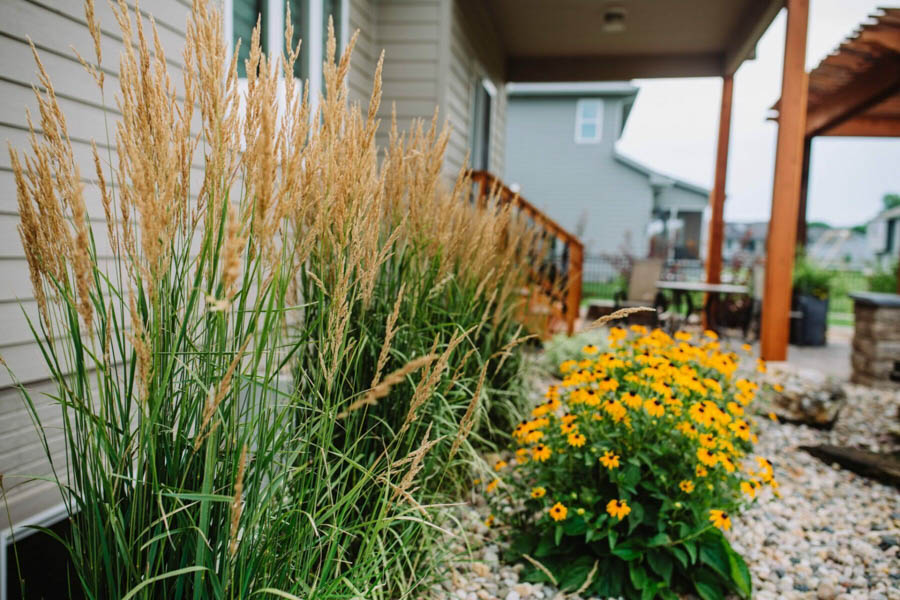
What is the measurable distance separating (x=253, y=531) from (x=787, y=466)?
3039 mm

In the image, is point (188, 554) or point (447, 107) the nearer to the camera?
point (188, 554)

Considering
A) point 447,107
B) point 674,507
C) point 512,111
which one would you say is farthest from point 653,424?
point 512,111

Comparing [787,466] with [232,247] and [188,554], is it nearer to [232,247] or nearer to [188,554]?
[188,554]

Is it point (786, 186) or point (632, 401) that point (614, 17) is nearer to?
point (786, 186)

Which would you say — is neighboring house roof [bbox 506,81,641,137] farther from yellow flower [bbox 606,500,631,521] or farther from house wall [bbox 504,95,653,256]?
yellow flower [bbox 606,500,631,521]

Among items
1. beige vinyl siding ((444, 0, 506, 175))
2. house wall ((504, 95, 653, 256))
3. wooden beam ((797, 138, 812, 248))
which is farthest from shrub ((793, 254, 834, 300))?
house wall ((504, 95, 653, 256))

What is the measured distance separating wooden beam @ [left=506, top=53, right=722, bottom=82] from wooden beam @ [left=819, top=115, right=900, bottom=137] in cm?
259

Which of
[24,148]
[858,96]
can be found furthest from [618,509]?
[858,96]

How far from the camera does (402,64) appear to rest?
522 cm

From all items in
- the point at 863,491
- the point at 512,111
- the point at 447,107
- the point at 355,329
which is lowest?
the point at 863,491

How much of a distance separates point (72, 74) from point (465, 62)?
432cm

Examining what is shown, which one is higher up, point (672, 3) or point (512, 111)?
point (512, 111)

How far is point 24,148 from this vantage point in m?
1.93

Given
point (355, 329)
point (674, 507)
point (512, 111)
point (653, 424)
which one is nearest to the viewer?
point (355, 329)
